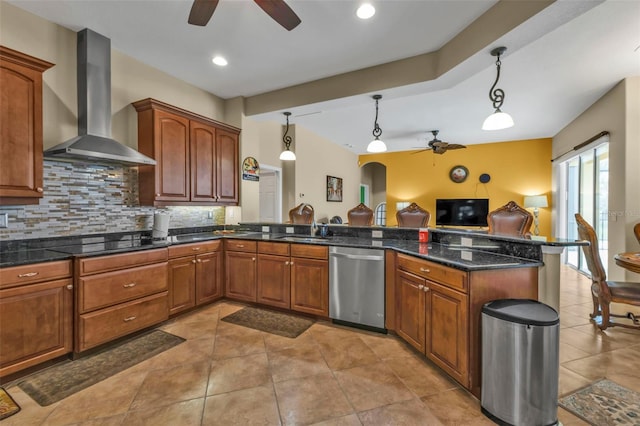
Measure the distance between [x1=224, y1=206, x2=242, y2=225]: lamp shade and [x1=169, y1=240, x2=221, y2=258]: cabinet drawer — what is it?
787mm

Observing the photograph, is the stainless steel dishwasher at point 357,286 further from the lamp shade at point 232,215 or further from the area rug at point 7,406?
the area rug at point 7,406

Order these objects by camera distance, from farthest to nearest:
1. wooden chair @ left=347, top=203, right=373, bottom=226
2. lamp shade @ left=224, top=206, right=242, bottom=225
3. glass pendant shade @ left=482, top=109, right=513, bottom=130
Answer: lamp shade @ left=224, top=206, right=242, bottom=225 < wooden chair @ left=347, top=203, right=373, bottom=226 < glass pendant shade @ left=482, top=109, right=513, bottom=130

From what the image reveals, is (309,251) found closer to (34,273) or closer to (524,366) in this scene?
(524,366)

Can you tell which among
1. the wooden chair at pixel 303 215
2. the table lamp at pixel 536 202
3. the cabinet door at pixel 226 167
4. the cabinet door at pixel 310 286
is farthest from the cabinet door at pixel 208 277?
the table lamp at pixel 536 202

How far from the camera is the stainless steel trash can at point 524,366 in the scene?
153cm

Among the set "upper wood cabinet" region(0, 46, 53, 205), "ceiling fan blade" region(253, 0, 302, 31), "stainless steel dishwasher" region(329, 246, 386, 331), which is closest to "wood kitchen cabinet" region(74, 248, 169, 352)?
"upper wood cabinet" region(0, 46, 53, 205)

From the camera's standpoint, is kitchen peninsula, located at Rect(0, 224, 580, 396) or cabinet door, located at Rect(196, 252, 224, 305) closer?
kitchen peninsula, located at Rect(0, 224, 580, 396)

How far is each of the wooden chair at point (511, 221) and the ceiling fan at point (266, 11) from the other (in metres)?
2.55

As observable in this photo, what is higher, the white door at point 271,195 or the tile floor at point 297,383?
the white door at point 271,195

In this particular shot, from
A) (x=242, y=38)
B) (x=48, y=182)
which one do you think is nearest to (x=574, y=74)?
(x=242, y=38)

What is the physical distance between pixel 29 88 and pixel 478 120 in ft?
20.5

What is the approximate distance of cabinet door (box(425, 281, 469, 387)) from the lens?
6.04ft

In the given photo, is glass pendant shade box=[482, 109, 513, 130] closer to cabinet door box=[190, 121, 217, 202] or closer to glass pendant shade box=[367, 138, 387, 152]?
glass pendant shade box=[367, 138, 387, 152]

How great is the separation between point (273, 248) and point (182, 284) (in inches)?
41.5
